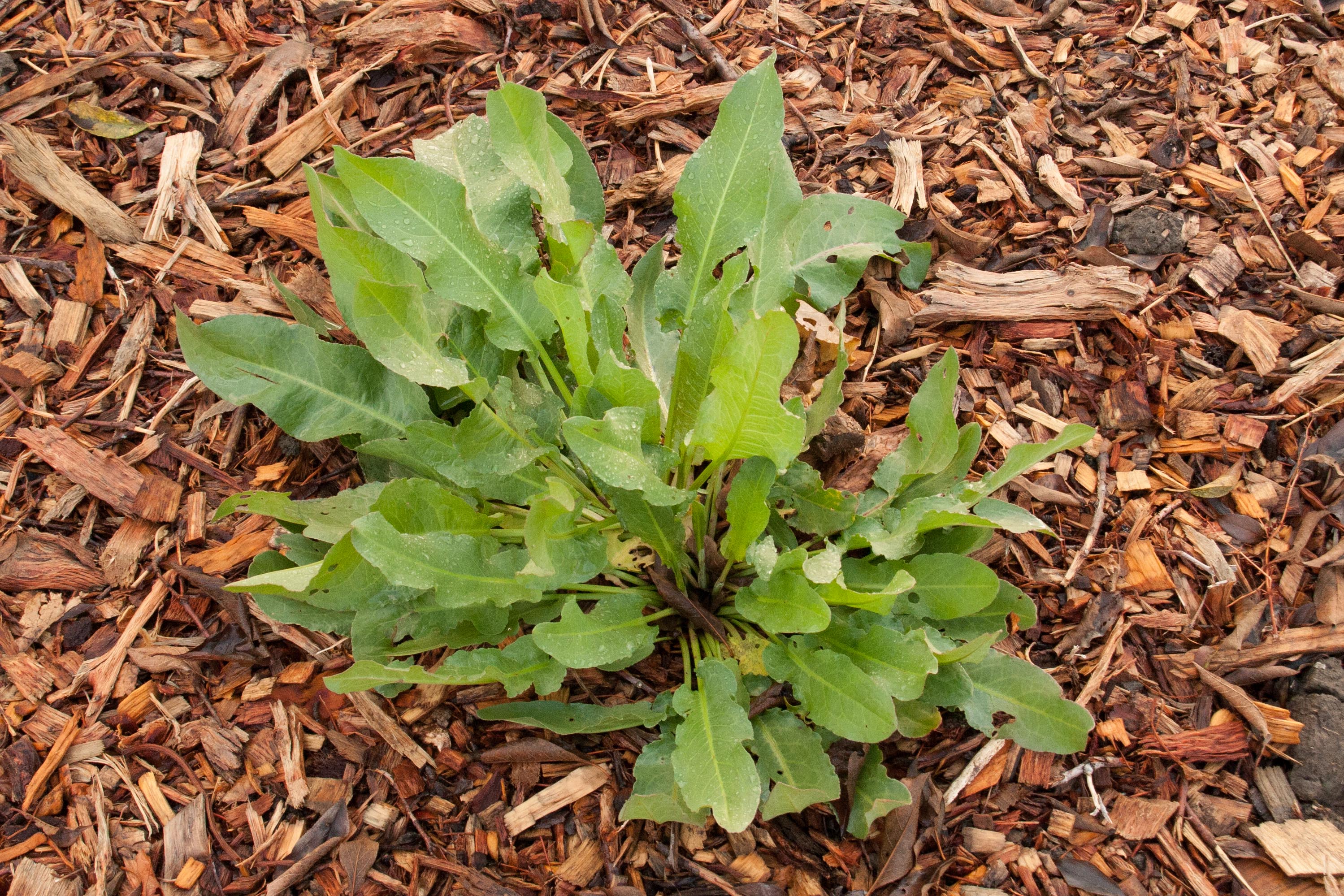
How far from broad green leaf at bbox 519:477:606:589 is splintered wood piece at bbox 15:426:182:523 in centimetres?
88

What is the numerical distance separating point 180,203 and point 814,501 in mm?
1715

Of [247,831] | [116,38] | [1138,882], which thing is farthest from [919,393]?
[116,38]

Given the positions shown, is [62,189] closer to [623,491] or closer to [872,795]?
[623,491]

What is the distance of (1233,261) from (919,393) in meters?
1.19

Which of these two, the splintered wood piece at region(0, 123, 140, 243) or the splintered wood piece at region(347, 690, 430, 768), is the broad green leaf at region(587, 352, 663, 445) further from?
the splintered wood piece at region(0, 123, 140, 243)

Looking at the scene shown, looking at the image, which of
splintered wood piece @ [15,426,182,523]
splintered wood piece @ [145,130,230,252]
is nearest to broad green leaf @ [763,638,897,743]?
splintered wood piece @ [15,426,182,523]

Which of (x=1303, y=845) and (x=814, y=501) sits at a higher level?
(x=814, y=501)

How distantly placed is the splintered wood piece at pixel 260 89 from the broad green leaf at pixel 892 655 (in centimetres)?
194

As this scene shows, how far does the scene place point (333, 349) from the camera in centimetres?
168

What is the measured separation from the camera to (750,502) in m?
1.58

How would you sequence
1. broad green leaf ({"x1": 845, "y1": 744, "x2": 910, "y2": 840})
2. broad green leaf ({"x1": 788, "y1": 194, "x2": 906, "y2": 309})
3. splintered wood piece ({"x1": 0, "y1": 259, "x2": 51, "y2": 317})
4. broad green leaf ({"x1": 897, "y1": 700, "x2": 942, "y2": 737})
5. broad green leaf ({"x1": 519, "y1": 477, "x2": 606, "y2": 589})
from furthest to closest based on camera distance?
splintered wood piece ({"x1": 0, "y1": 259, "x2": 51, "y2": 317}) → broad green leaf ({"x1": 788, "y1": 194, "x2": 906, "y2": 309}) → broad green leaf ({"x1": 897, "y1": 700, "x2": 942, "y2": 737}) → broad green leaf ({"x1": 845, "y1": 744, "x2": 910, "y2": 840}) → broad green leaf ({"x1": 519, "y1": 477, "x2": 606, "y2": 589})

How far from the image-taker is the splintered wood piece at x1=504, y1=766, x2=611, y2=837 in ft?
5.65

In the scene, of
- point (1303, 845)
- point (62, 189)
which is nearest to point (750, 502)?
point (1303, 845)

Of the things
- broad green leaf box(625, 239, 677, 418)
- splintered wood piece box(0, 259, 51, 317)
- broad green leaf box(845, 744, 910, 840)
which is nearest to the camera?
broad green leaf box(845, 744, 910, 840)
